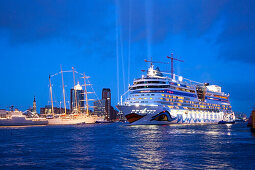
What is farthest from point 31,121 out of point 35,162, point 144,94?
point 35,162

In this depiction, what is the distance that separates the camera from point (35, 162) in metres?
21.9

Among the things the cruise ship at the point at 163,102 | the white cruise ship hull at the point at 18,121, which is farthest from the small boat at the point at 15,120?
the cruise ship at the point at 163,102

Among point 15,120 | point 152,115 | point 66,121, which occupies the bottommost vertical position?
point 66,121

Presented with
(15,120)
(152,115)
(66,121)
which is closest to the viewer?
(152,115)

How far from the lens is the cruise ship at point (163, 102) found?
79.6m

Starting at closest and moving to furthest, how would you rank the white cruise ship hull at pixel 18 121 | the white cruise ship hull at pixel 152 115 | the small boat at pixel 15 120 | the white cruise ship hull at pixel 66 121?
the white cruise ship hull at pixel 152 115
the white cruise ship hull at pixel 18 121
the small boat at pixel 15 120
the white cruise ship hull at pixel 66 121

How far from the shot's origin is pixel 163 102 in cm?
8469

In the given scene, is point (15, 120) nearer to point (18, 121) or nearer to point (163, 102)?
point (18, 121)

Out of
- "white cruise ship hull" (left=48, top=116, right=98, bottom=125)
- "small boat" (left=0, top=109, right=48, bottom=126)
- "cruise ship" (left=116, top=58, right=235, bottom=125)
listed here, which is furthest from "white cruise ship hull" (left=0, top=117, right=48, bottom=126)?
"cruise ship" (left=116, top=58, right=235, bottom=125)

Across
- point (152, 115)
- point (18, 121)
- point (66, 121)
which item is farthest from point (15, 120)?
point (152, 115)

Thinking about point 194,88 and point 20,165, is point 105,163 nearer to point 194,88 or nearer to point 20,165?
point 20,165

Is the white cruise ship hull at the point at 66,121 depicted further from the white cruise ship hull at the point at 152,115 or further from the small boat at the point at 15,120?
the white cruise ship hull at the point at 152,115

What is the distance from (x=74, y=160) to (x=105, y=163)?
2932 millimetres

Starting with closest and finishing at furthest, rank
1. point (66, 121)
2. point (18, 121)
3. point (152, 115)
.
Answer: point (152, 115) < point (18, 121) < point (66, 121)
